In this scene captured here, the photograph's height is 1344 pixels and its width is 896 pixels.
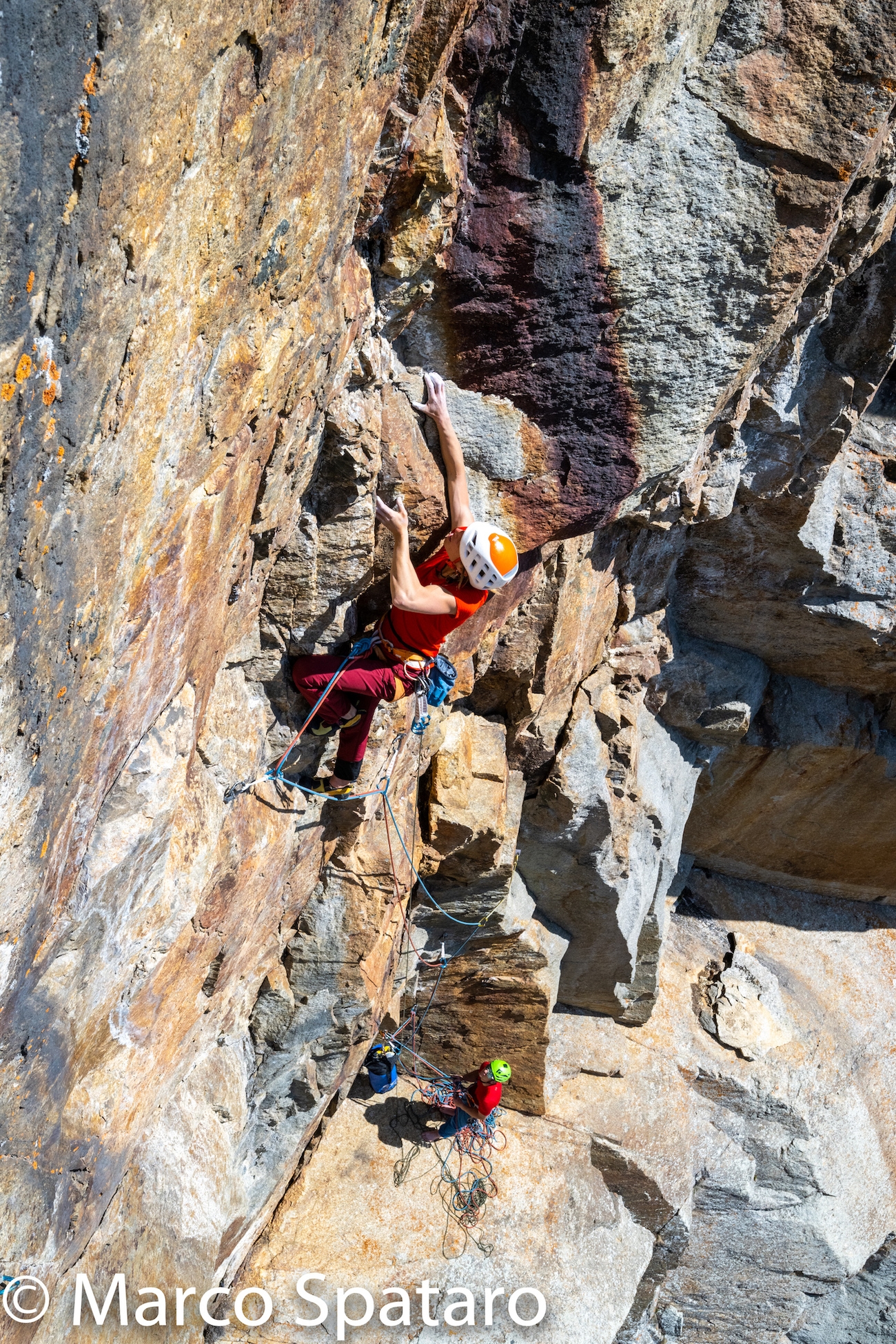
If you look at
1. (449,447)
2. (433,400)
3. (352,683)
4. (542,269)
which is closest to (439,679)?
(352,683)

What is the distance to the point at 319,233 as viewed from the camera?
2736 mm

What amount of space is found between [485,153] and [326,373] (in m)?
1.13

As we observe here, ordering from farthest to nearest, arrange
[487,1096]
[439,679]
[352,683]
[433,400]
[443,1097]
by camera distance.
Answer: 1. [443,1097]
2. [487,1096]
3. [439,679]
4. [352,683]
5. [433,400]

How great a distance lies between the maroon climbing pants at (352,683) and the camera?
411 centimetres

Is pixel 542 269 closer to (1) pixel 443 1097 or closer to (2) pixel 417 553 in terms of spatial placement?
(2) pixel 417 553

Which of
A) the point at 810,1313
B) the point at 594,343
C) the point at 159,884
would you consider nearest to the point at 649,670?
the point at 594,343

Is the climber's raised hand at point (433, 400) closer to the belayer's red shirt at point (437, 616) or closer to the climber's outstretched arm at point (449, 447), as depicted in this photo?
the climber's outstretched arm at point (449, 447)

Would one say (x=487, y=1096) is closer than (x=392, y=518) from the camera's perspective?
No

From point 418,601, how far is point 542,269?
4.76ft

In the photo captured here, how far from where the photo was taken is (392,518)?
3797 millimetres

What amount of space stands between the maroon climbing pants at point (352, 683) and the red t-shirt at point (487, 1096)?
4.41 m

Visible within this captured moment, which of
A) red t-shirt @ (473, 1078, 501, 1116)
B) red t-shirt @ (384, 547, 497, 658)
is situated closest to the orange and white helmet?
red t-shirt @ (384, 547, 497, 658)

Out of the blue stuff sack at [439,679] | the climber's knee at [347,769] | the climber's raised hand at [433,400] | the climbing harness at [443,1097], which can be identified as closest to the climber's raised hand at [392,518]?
the climber's raised hand at [433,400]

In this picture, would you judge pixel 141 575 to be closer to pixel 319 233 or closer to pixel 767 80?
pixel 319 233
